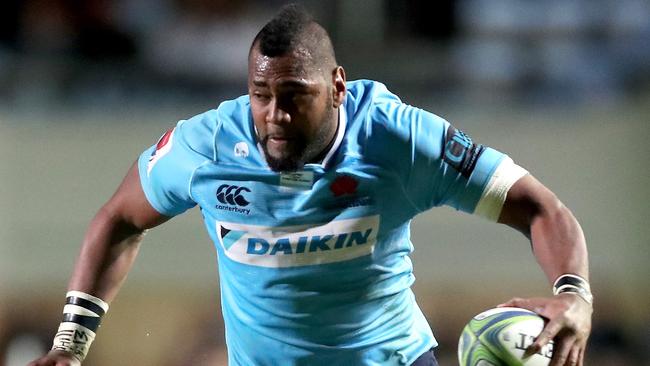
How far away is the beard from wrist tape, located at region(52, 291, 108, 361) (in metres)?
0.89

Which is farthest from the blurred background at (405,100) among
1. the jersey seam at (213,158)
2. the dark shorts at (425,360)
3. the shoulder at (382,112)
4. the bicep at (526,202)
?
the bicep at (526,202)

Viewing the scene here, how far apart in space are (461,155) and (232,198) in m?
0.78

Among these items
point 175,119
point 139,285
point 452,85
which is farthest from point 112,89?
point 452,85

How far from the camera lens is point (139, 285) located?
8188 mm

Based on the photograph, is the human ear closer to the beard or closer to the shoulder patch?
the beard

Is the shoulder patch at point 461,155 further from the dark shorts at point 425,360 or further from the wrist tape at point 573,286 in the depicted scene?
the dark shorts at point 425,360

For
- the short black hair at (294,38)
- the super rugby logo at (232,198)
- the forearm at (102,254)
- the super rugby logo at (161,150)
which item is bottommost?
the forearm at (102,254)

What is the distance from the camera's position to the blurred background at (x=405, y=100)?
7977 millimetres

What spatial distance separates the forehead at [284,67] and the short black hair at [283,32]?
2 centimetres

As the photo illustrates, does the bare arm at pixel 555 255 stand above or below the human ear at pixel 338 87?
below

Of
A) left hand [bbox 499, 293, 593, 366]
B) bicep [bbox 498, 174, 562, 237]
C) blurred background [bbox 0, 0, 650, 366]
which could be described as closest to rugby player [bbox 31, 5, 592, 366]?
bicep [bbox 498, 174, 562, 237]

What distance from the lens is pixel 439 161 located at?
3779 mm

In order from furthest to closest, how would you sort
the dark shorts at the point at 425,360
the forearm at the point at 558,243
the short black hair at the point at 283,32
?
1. the dark shorts at the point at 425,360
2. the short black hair at the point at 283,32
3. the forearm at the point at 558,243

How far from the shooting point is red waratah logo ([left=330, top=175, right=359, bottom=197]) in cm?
387
